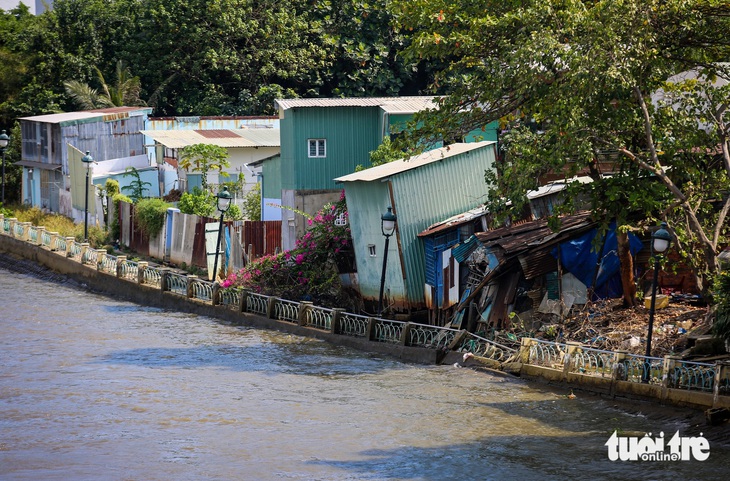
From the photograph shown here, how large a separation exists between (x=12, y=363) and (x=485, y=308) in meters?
10.4

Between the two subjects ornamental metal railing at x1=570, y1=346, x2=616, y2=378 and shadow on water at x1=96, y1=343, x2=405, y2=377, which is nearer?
ornamental metal railing at x1=570, y1=346, x2=616, y2=378

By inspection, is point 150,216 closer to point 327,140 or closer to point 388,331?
point 327,140

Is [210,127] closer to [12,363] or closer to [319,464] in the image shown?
[12,363]

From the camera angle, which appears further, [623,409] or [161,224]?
[161,224]

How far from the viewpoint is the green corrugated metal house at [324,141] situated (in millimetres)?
34625

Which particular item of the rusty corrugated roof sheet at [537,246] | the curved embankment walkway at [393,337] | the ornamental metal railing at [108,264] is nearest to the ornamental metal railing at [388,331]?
the curved embankment walkway at [393,337]

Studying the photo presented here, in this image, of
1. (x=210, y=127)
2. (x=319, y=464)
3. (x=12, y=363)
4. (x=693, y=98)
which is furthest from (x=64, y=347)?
(x=210, y=127)

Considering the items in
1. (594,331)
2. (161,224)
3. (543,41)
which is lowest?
(594,331)

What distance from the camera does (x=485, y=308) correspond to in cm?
2441

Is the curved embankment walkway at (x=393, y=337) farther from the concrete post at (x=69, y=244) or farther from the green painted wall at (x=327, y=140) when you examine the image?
the green painted wall at (x=327, y=140)

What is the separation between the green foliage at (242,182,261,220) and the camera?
38219 mm

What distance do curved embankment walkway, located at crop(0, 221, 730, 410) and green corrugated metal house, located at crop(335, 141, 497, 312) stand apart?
1.50 metres

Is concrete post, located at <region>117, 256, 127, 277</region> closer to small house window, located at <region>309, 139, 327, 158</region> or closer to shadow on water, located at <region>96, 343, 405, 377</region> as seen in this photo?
small house window, located at <region>309, 139, 327, 158</region>

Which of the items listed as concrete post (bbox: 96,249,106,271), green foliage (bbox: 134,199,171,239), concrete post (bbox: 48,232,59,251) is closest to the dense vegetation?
green foliage (bbox: 134,199,171,239)
